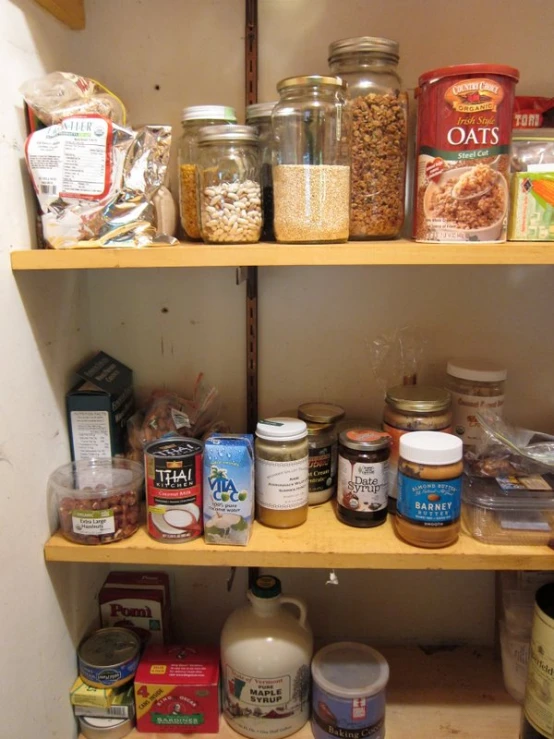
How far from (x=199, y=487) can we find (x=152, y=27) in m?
0.77

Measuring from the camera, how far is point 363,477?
0.97 metres

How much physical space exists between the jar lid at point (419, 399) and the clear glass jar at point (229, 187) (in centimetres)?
35

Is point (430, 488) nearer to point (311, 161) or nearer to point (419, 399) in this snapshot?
point (419, 399)

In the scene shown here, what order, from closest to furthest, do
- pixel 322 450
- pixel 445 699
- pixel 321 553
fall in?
pixel 321 553 < pixel 322 450 < pixel 445 699

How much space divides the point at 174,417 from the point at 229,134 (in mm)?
476

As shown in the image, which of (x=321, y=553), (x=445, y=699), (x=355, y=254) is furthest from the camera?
(x=445, y=699)

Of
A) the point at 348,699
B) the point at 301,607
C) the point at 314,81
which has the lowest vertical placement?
the point at 348,699

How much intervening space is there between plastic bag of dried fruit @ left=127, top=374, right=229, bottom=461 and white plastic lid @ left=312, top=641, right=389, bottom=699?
0.45 metres

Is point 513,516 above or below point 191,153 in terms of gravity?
below

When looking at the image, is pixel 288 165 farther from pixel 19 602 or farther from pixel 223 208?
pixel 19 602

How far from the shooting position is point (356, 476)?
0.97 m

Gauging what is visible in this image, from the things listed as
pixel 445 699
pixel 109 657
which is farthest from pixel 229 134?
pixel 445 699

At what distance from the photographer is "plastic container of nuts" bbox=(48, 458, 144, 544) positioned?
0.96 m

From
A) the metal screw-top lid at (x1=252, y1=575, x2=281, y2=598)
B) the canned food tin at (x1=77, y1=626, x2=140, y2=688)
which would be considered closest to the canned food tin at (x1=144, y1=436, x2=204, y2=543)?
the metal screw-top lid at (x1=252, y1=575, x2=281, y2=598)
